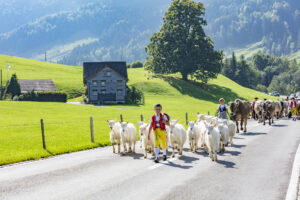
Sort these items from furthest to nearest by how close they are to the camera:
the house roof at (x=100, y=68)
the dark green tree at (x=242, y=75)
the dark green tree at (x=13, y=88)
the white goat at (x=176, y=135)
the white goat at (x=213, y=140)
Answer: the dark green tree at (x=242, y=75)
the house roof at (x=100, y=68)
the dark green tree at (x=13, y=88)
the white goat at (x=176, y=135)
the white goat at (x=213, y=140)

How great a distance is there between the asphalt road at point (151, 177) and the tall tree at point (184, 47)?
253 ft

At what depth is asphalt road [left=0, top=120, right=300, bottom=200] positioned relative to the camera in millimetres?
9133

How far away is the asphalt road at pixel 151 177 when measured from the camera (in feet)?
30.0

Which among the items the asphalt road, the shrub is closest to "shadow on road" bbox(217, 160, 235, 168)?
the asphalt road

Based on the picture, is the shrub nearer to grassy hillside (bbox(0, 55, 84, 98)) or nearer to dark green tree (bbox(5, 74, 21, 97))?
grassy hillside (bbox(0, 55, 84, 98))

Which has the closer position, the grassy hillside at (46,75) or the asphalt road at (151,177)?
the asphalt road at (151,177)

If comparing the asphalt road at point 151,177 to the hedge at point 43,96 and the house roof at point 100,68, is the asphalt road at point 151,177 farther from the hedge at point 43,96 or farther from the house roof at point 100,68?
the house roof at point 100,68

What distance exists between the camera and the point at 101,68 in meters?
82.3

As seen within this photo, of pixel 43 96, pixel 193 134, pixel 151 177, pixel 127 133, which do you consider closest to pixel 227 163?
pixel 193 134

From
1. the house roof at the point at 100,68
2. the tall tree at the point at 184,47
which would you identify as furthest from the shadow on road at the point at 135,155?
the tall tree at the point at 184,47

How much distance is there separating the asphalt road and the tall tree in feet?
253

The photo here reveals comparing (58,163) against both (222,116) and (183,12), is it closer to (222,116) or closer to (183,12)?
(222,116)

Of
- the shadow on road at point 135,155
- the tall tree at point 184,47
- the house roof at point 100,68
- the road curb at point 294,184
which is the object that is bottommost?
the road curb at point 294,184

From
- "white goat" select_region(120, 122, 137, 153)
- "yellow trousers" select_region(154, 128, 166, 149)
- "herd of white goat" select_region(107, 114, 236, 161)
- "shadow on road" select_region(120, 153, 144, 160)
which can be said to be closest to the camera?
"yellow trousers" select_region(154, 128, 166, 149)
